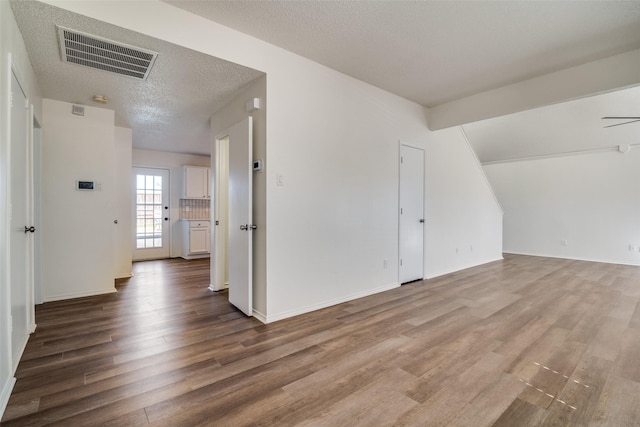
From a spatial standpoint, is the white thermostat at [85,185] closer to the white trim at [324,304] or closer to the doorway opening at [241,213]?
the doorway opening at [241,213]

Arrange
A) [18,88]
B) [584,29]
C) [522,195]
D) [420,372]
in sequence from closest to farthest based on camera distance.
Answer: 1. [420,372]
2. [18,88]
3. [584,29]
4. [522,195]

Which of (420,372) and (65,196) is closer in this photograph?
(420,372)

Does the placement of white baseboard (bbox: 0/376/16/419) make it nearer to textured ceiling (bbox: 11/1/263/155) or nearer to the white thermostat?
textured ceiling (bbox: 11/1/263/155)

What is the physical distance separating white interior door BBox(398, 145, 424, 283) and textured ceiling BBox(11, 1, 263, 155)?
255cm

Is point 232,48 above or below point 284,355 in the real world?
above

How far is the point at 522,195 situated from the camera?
24.8ft

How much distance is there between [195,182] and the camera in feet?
22.8

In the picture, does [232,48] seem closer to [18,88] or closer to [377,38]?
[377,38]

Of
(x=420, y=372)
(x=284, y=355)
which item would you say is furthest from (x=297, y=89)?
(x=420, y=372)

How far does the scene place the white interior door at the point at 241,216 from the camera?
2955 mm

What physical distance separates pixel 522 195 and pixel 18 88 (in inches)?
368

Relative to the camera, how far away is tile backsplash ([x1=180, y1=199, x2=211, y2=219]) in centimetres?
712

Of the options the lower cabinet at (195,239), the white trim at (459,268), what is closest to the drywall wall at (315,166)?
the white trim at (459,268)

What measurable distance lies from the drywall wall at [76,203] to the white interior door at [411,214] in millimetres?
4115
